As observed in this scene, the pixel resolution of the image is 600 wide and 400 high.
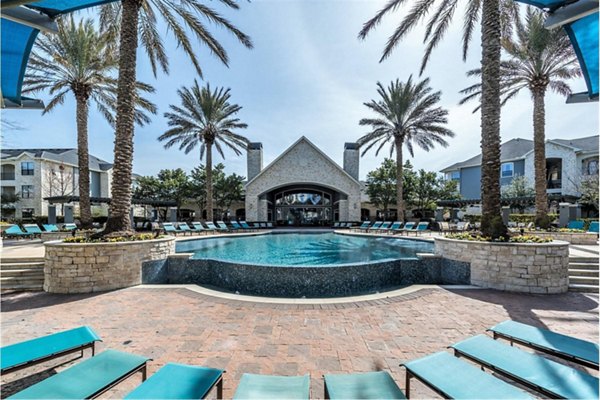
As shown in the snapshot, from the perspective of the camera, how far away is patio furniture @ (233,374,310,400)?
234 cm

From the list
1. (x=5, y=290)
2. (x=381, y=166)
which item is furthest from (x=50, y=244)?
(x=381, y=166)

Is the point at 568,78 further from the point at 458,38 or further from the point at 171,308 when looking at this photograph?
the point at 171,308

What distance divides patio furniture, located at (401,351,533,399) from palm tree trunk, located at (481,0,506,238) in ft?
22.0

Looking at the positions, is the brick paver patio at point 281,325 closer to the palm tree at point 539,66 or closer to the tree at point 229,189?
the palm tree at point 539,66

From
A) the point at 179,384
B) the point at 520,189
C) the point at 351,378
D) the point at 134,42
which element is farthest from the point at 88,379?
the point at 520,189

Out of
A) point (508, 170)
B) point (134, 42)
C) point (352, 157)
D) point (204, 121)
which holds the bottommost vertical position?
point (508, 170)

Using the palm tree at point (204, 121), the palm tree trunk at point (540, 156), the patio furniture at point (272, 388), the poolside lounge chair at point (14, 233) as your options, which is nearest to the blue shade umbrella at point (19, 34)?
the patio furniture at point (272, 388)

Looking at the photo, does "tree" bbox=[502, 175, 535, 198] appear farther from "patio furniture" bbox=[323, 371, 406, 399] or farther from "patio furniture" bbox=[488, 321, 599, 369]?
"patio furniture" bbox=[323, 371, 406, 399]

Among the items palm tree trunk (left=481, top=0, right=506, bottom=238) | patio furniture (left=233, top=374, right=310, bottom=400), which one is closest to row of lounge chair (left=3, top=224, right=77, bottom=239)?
patio furniture (left=233, top=374, right=310, bottom=400)

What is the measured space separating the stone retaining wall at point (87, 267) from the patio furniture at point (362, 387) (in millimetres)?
6962

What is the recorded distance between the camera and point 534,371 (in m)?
2.71

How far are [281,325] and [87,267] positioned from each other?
5.70 m

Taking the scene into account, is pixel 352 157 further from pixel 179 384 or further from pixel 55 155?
pixel 55 155

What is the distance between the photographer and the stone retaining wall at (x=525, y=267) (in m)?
6.55
